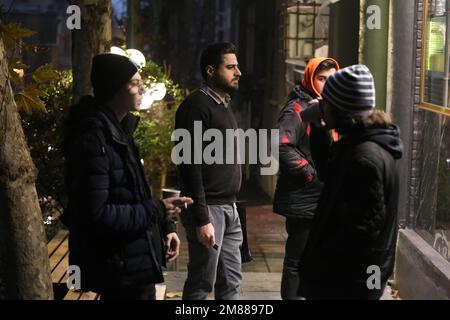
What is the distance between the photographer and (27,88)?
6.05 meters

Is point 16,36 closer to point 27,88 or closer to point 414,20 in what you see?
point 27,88

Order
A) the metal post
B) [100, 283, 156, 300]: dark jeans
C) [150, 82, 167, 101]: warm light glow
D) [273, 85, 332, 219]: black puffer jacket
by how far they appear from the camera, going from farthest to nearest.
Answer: the metal post, [150, 82, 167, 101]: warm light glow, [273, 85, 332, 219]: black puffer jacket, [100, 283, 156, 300]: dark jeans

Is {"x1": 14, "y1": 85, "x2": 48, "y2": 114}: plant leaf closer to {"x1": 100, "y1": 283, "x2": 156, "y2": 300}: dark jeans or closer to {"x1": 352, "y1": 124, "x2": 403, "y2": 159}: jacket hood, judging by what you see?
{"x1": 100, "y1": 283, "x2": 156, "y2": 300}: dark jeans

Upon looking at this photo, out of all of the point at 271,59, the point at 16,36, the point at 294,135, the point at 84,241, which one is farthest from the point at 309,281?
the point at 271,59

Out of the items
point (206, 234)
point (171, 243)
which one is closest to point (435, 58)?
point (206, 234)

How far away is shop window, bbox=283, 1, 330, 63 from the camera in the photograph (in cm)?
1408

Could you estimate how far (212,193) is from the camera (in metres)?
6.03

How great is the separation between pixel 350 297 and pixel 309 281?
0.22 meters

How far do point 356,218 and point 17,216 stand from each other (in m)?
2.37

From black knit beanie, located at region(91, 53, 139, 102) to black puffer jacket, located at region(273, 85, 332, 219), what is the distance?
1.94 m

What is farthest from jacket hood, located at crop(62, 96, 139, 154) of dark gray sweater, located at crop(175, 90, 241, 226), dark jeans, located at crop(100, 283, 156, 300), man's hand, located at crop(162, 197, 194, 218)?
dark gray sweater, located at crop(175, 90, 241, 226)

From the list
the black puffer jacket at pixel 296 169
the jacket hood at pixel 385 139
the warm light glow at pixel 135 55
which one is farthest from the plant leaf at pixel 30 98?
the warm light glow at pixel 135 55

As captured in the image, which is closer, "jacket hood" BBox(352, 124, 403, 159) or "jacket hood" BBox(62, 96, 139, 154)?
"jacket hood" BBox(352, 124, 403, 159)
